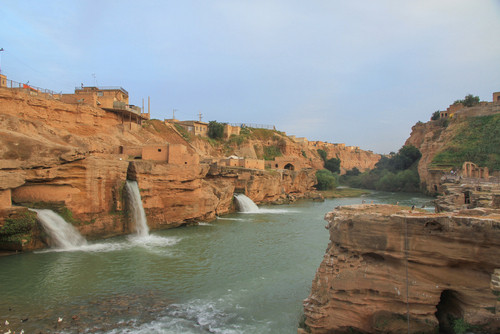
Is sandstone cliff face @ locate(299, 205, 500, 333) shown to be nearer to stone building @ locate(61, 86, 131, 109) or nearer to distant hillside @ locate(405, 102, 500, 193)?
stone building @ locate(61, 86, 131, 109)

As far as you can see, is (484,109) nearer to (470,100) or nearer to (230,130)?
(470,100)

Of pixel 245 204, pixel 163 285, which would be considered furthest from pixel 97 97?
pixel 163 285

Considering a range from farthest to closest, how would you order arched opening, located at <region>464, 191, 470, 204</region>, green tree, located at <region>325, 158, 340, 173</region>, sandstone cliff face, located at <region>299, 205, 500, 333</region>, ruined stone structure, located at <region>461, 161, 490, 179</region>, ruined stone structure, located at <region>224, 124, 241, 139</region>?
green tree, located at <region>325, 158, 340, 173</region> → ruined stone structure, located at <region>224, 124, 241, 139</region> → ruined stone structure, located at <region>461, 161, 490, 179</region> → arched opening, located at <region>464, 191, 470, 204</region> → sandstone cliff face, located at <region>299, 205, 500, 333</region>

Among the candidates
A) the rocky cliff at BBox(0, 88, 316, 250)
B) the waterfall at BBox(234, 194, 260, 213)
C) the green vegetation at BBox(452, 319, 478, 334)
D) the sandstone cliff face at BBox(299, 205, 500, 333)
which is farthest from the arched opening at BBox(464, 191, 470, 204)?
the waterfall at BBox(234, 194, 260, 213)

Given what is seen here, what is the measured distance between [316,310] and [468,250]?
3.17 m

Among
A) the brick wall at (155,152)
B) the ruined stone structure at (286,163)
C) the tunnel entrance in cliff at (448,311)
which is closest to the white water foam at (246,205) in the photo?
the brick wall at (155,152)

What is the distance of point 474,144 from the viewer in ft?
133

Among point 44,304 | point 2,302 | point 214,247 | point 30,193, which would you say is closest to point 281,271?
point 214,247

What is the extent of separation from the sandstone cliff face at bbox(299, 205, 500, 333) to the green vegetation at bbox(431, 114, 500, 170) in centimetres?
3848

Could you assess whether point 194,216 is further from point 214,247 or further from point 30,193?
point 30,193

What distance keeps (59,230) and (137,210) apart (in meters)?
4.23

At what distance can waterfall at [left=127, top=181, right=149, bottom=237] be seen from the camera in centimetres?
1764

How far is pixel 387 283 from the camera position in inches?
238

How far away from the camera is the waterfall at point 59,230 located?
558 inches
